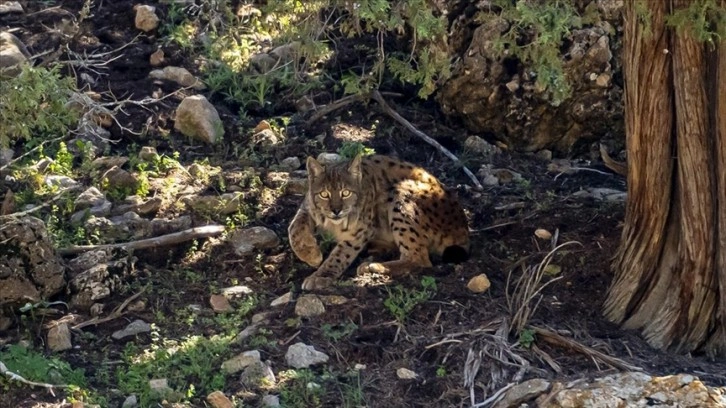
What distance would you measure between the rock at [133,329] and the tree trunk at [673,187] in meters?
2.94

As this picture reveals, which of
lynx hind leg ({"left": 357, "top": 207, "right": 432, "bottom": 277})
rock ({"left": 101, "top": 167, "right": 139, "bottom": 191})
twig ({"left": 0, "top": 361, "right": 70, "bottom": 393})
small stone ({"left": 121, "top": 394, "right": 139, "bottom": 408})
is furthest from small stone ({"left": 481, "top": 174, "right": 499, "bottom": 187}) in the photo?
twig ({"left": 0, "top": 361, "right": 70, "bottom": 393})

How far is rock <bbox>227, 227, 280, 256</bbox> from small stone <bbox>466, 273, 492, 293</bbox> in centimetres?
156

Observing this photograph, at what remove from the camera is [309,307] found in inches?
283

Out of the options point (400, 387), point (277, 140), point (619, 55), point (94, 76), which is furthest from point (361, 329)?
point (94, 76)

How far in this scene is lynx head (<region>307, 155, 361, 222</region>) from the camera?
27.2 ft

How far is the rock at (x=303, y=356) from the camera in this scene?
6.61m

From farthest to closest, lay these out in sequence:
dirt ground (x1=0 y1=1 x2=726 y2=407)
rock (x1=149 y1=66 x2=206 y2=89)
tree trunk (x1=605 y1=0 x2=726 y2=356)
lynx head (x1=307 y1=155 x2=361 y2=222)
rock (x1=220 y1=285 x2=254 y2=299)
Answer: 1. rock (x1=149 y1=66 x2=206 y2=89)
2. lynx head (x1=307 y1=155 x2=361 y2=222)
3. rock (x1=220 y1=285 x2=254 y2=299)
4. dirt ground (x1=0 y1=1 x2=726 y2=407)
5. tree trunk (x1=605 y1=0 x2=726 y2=356)

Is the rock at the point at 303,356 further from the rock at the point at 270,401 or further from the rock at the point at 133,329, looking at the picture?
the rock at the point at 133,329

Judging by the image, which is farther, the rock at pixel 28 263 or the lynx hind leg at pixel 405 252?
the lynx hind leg at pixel 405 252

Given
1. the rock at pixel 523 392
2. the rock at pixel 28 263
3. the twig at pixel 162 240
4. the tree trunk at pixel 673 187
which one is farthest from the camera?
the twig at pixel 162 240

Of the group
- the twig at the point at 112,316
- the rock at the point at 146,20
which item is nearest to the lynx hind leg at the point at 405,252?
the twig at the point at 112,316

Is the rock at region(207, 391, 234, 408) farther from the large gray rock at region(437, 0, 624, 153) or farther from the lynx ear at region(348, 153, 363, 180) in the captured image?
the large gray rock at region(437, 0, 624, 153)

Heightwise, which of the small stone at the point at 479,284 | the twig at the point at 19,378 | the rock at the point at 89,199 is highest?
the small stone at the point at 479,284

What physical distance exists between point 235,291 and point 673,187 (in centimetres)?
292
